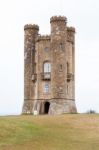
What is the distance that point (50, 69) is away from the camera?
72.7 metres

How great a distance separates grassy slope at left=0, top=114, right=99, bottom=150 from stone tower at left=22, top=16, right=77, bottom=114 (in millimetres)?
16840

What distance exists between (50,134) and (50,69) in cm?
2960

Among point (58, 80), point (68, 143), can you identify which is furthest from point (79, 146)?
point (58, 80)

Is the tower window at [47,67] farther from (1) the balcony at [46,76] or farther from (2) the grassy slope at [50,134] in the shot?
(2) the grassy slope at [50,134]

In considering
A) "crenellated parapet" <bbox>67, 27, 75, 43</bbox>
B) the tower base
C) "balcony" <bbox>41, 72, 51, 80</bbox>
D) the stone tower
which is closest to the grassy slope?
the tower base

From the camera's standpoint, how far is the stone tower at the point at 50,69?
70.4m

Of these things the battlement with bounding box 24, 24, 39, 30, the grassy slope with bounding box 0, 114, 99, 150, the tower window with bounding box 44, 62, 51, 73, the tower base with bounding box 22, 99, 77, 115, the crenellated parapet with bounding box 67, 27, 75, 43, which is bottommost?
the grassy slope with bounding box 0, 114, 99, 150

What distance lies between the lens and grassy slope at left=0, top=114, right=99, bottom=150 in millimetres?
38594

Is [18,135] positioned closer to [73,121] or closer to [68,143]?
[68,143]

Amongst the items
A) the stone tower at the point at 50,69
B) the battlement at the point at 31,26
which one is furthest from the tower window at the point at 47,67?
the battlement at the point at 31,26

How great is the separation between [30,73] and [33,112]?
6.32 meters

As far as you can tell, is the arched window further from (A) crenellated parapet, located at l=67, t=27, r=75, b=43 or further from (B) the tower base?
(A) crenellated parapet, located at l=67, t=27, r=75, b=43

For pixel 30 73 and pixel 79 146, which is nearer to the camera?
pixel 79 146

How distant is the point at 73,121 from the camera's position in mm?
51844
